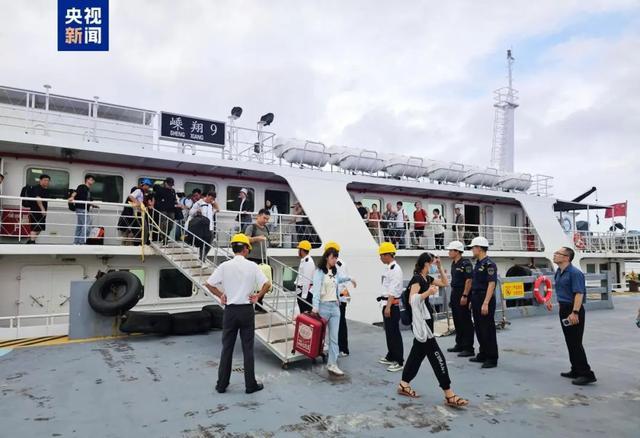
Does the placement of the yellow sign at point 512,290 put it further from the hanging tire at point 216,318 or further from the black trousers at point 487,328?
the hanging tire at point 216,318

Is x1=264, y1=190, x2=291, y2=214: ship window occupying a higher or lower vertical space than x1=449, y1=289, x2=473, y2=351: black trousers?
higher

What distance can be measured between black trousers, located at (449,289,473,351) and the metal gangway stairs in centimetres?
268

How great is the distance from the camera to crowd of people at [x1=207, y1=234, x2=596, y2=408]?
4.73m

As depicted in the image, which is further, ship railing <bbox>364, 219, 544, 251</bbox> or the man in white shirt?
ship railing <bbox>364, 219, 544, 251</bbox>

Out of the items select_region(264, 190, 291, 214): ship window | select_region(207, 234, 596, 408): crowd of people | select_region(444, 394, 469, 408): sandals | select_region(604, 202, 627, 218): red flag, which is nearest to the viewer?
select_region(444, 394, 469, 408): sandals

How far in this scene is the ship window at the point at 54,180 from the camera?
996cm

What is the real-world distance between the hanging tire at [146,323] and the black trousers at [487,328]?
5.62 m

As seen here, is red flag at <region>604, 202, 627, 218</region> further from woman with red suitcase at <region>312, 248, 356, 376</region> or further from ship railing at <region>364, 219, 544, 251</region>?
woman with red suitcase at <region>312, 248, 356, 376</region>

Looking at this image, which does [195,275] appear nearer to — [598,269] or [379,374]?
[379,374]

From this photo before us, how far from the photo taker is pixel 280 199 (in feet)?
42.6

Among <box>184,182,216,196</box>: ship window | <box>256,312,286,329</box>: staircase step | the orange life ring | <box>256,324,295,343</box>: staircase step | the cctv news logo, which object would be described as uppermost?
the cctv news logo

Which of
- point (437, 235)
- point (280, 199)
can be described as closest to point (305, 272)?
point (280, 199)

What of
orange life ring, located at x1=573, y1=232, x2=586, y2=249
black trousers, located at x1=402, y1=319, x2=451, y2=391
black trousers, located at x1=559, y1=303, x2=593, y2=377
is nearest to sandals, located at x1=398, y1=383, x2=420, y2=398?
black trousers, located at x1=402, y1=319, x2=451, y2=391

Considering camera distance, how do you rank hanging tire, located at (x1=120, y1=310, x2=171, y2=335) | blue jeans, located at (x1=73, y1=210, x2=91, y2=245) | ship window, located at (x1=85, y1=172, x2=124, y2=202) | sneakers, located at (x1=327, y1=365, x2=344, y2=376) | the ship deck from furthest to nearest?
ship window, located at (x1=85, y1=172, x2=124, y2=202) < blue jeans, located at (x1=73, y1=210, x2=91, y2=245) < hanging tire, located at (x1=120, y1=310, x2=171, y2=335) < sneakers, located at (x1=327, y1=365, x2=344, y2=376) < the ship deck
